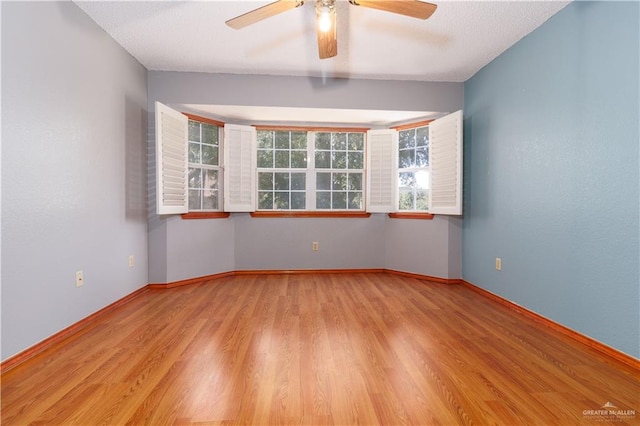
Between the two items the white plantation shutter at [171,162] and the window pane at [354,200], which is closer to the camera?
the white plantation shutter at [171,162]

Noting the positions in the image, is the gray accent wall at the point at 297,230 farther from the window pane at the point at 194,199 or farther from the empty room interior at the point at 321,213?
the window pane at the point at 194,199

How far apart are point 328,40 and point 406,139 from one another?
2323 millimetres

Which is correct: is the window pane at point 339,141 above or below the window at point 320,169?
above

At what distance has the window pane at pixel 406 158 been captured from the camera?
429 centimetres

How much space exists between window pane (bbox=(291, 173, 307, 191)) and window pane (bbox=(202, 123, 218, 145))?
1153 millimetres

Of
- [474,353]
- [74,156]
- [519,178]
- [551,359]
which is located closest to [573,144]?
[519,178]

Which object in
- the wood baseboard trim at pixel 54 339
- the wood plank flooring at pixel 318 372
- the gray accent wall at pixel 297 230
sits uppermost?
the gray accent wall at pixel 297 230

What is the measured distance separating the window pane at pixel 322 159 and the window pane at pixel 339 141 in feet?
0.48

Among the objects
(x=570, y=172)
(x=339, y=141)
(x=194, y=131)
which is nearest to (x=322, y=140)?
(x=339, y=141)

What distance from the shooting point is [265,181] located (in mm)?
4449

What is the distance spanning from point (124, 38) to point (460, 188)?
3735mm

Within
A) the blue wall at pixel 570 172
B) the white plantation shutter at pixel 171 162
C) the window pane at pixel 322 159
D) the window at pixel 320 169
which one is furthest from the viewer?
the window pane at pixel 322 159

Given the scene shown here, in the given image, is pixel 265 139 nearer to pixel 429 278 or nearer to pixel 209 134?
pixel 209 134

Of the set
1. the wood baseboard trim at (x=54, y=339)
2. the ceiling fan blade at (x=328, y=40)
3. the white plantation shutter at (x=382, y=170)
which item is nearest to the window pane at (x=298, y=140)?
the white plantation shutter at (x=382, y=170)
